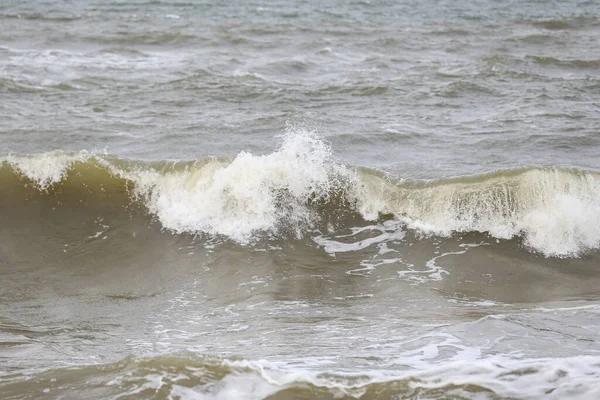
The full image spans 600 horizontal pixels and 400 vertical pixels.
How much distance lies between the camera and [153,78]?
1371 centimetres

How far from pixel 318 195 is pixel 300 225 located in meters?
0.50

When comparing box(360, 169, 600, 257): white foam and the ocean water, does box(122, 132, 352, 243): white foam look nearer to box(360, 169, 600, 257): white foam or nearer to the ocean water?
the ocean water

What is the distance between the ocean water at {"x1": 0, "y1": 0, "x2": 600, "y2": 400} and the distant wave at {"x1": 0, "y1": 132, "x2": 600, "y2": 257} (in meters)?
0.02

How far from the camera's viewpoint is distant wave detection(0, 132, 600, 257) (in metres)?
8.16

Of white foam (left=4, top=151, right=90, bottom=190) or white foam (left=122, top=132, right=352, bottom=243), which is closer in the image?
white foam (left=122, top=132, right=352, bottom=243)

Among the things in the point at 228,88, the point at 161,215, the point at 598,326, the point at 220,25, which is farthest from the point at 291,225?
the point at 220,25

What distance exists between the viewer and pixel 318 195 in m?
8.74

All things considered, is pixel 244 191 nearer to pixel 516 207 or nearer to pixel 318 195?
pixel 318 195

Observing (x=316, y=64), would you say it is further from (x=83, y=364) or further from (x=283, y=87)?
(x=83, y=364)

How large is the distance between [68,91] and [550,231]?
7938 mm

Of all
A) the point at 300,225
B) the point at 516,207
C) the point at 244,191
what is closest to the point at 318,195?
the point at 300,225

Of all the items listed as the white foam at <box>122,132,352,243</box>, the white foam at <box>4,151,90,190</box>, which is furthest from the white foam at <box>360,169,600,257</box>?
the white foam at <box>4,151,90,190</box>

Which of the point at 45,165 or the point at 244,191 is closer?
the point at 244,191

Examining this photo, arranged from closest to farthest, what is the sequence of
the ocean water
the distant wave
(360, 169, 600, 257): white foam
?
1. the ocean water
2. (360, 169, 600, 257): white foam
3. the distant wave
